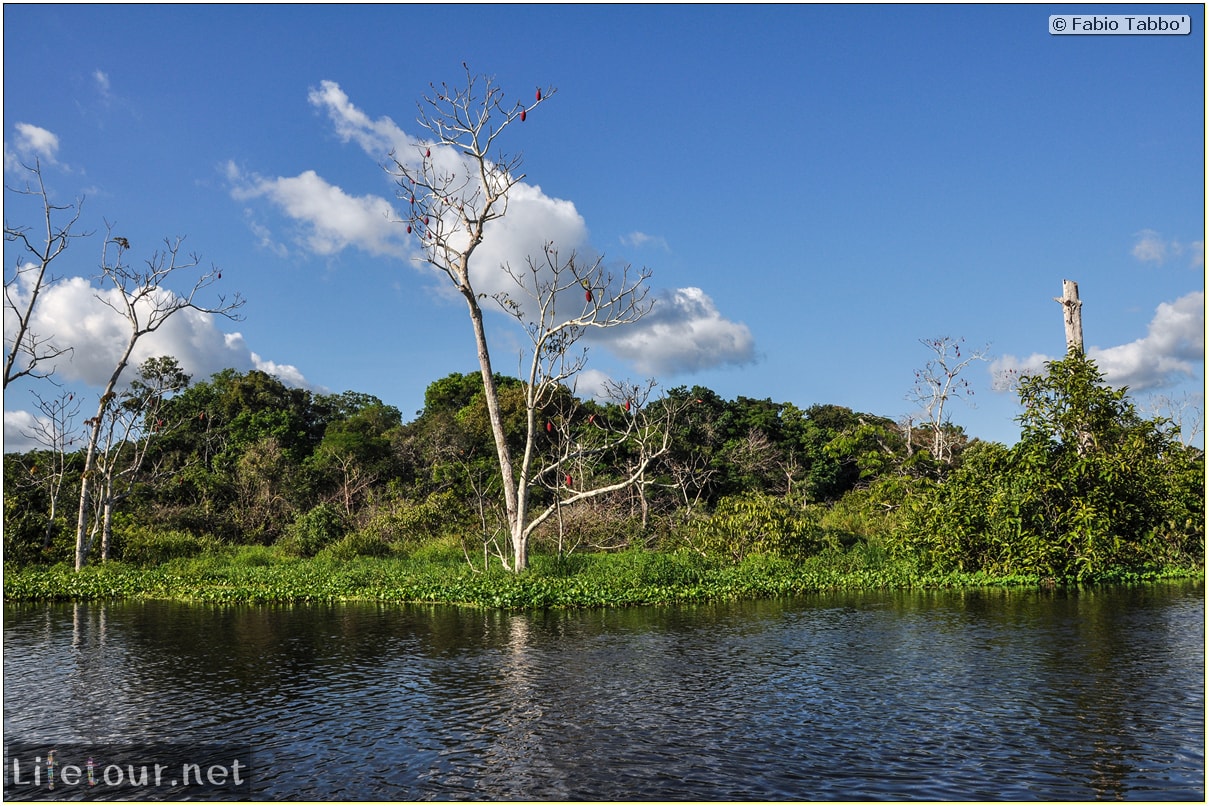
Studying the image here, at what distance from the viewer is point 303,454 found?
3722 cm

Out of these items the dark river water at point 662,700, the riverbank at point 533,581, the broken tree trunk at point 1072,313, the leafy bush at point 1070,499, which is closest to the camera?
the dark river water at point 662,700

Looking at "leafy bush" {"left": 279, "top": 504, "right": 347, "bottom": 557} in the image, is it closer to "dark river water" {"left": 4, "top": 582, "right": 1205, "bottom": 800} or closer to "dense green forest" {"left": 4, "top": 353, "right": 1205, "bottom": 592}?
"dense green forest" {"left": 4, "top": 353, "right": 1205, "bottom": 592}

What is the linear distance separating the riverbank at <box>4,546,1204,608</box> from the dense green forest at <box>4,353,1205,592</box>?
26.5 inches

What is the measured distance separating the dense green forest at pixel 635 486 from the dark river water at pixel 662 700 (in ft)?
15.1

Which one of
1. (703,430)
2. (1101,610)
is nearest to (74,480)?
(703,430)

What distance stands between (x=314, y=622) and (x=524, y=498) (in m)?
5.34

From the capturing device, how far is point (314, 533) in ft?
81.1

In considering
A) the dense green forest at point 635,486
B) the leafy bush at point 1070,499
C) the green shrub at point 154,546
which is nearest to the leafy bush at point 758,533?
the dense green forest at point 635,486

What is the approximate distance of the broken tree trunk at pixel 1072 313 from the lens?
75.4 ft

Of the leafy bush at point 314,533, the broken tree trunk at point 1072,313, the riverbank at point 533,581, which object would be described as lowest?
the riverbank at point 533,581

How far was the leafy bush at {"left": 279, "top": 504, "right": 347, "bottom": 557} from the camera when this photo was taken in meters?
24.7

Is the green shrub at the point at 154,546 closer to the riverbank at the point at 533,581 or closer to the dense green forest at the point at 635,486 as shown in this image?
the dense green forest at the point at 635,486

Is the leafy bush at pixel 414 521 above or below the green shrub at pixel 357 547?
above

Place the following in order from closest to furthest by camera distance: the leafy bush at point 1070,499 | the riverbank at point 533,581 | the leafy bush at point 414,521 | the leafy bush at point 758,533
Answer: the riverbank at point 533,581
the leafy bush at point 1070,499
the leafy bush at point 758,533
the leafy bush at point 414,521
